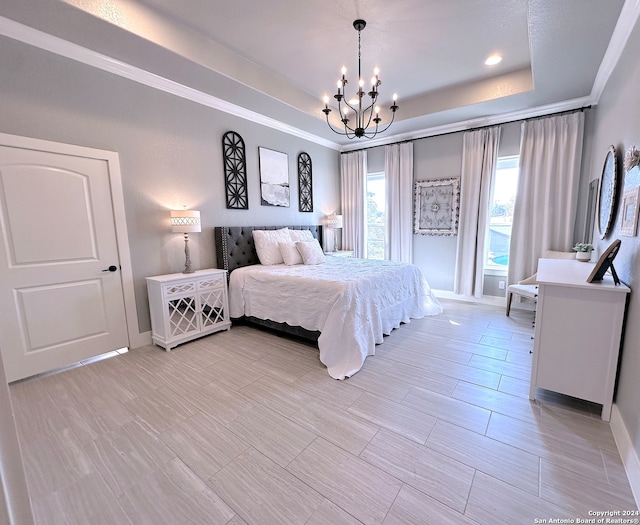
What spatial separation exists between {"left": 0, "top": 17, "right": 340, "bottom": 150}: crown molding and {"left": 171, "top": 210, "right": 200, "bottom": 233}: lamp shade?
1.39 m

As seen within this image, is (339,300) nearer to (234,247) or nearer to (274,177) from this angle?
(234,247)

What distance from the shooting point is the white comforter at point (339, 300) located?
2639 mm

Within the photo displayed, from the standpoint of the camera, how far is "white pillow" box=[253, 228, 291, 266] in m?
3.99

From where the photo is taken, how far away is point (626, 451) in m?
1.55

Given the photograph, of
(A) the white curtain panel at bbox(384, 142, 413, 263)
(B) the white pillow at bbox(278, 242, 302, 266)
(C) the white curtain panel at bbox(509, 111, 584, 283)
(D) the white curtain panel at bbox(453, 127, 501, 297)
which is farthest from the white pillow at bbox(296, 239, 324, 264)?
(C) the white curtain panel at bbox(509, 111, 584, 283)

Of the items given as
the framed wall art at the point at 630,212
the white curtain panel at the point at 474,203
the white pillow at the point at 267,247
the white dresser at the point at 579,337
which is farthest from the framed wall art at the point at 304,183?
the framed wall art at the point at 630,212

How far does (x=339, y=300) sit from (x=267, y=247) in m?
1.74

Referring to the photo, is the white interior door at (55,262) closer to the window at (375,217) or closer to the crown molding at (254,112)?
the crown molding at (254,112)

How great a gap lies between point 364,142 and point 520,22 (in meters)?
3.02

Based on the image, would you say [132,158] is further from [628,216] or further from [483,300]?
[483,300]

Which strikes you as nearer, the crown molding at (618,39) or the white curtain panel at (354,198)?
the crown molding at (618,39)

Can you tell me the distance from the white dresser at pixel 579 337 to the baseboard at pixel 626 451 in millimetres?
93

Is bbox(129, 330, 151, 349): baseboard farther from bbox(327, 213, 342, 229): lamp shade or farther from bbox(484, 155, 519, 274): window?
bbox(484, 155, 519, 274): window

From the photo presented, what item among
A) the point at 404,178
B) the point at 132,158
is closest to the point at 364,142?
the point at 404,178
